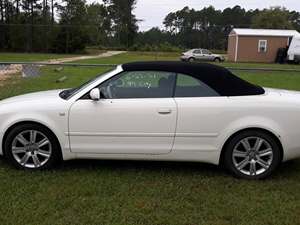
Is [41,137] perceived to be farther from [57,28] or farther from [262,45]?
[57,28]

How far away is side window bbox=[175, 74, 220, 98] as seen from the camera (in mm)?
5082

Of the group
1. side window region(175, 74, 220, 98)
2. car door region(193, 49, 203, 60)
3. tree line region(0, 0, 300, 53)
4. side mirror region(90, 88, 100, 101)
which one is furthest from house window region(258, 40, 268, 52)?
side mirror region(90, 88, 100, 101)

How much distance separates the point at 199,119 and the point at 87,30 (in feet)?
166

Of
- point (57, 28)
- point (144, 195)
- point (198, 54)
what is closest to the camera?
point (144, 195)

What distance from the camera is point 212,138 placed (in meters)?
5.02

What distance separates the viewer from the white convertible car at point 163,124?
4992mm

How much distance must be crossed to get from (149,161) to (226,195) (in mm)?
1295

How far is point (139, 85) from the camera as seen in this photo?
526 cm

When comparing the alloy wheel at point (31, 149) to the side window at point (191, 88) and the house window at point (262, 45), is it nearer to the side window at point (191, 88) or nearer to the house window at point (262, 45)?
the side window at point (191, 88)

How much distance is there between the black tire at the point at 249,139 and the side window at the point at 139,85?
3.04 feet

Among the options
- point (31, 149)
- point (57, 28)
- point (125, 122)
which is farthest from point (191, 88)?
point (57, 28)

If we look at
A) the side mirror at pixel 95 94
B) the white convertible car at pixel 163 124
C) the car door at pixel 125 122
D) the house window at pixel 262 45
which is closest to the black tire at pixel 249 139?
the white convertible car at pixel 163 124

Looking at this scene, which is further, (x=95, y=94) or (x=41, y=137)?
(x=41, y=137)

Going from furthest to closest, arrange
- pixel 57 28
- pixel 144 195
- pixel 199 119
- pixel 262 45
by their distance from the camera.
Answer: pixel 57 28 → pixel 262 45 → pixel 199 119 → pixel 144 195
